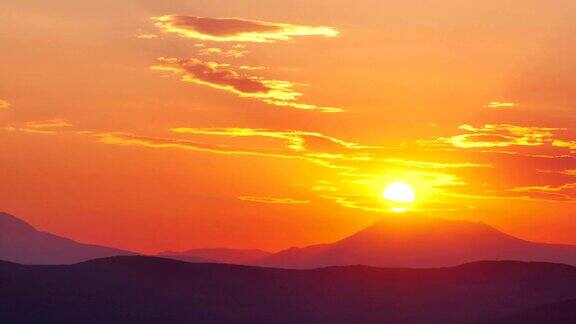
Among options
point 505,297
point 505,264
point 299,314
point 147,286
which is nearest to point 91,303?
point 147,286

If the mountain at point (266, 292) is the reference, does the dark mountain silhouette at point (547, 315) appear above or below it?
below

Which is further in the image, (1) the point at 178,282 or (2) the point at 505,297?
(1) the point at 178,282

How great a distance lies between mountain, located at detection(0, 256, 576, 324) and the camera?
105 metres

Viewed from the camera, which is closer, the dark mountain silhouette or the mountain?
the dark mountain silhouette

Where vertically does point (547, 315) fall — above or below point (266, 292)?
below

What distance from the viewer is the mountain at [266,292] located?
346 ft

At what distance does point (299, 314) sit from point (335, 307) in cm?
514

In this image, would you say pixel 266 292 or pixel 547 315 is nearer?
pixel 547 315

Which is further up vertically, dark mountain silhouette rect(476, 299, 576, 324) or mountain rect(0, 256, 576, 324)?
mountain rect(0, 256, 576, 324)

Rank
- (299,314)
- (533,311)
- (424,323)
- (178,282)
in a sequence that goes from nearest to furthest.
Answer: (533,311)
(424,323)
(299,314)
(178,282)

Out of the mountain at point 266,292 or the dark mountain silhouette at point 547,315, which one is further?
the mountain at point 266,292

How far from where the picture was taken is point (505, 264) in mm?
131375

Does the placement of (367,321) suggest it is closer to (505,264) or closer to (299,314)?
(299,314)

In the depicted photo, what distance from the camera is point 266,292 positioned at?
11931cm
